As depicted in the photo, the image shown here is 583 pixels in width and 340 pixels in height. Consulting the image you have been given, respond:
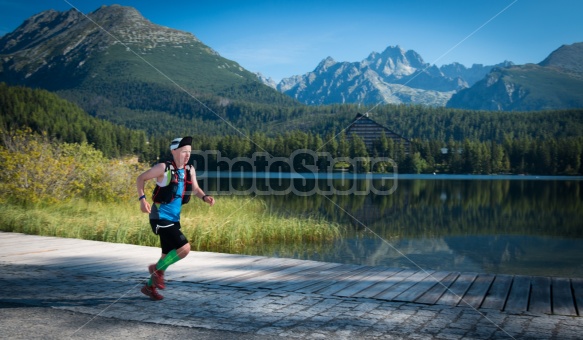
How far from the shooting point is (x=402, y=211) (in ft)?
111

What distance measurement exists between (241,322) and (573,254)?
18.3 meters

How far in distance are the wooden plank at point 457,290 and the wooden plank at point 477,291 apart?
6 cm

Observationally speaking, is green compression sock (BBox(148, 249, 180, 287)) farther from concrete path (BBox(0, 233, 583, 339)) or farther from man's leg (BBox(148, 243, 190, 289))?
concrete path (BBox(0, 233, 583, 339))

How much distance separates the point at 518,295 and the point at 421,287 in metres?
1.22

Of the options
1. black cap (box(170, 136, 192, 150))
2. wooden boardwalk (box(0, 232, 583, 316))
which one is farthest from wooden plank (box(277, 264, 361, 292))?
black cap (box(170, 136, 192, 150))

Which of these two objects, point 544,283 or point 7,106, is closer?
point 544,283

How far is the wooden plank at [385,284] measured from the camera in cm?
643

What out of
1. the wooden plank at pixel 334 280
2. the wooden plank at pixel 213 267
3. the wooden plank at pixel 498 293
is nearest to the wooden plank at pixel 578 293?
the wooden plank at pixel 498 293

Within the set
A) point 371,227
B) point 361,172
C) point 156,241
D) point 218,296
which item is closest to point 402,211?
point 371,227

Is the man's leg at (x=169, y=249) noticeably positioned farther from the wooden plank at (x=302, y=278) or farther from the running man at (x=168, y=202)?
the wooden plank at (x=302, y=278)

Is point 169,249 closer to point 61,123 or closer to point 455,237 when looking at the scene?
point 455,237

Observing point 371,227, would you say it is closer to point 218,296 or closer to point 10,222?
point 10,222

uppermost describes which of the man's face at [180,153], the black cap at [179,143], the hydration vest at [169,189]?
the black cap at [179,143]

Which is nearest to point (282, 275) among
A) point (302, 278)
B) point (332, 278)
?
point (302, 278)
